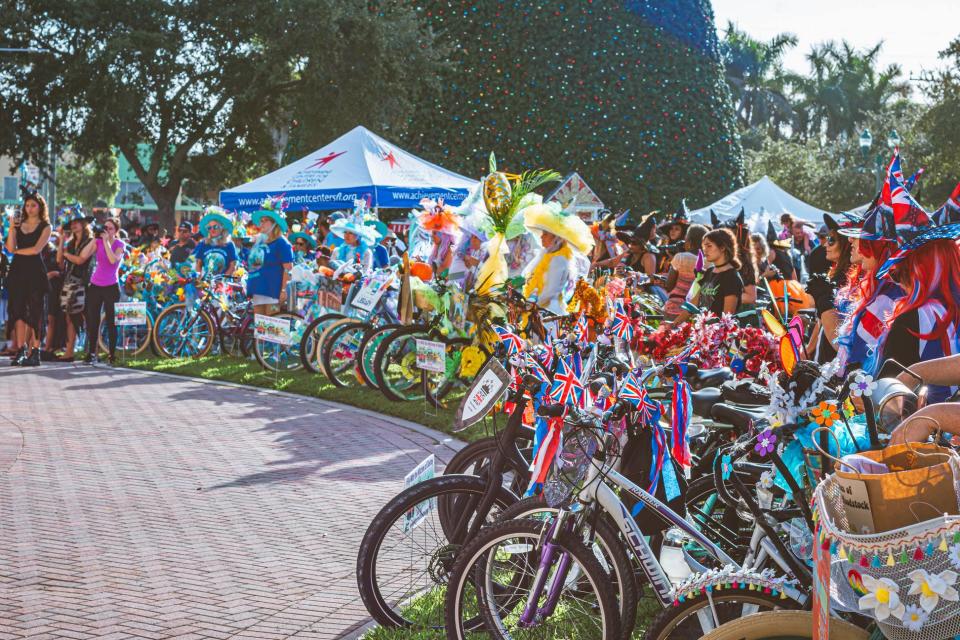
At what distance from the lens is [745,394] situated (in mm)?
4641

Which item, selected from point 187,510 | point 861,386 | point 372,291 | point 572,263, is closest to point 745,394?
point 861,386

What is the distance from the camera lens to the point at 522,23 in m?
26.4

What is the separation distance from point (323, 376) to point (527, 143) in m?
14.2

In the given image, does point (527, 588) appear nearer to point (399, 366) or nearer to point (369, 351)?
point (399, 366)

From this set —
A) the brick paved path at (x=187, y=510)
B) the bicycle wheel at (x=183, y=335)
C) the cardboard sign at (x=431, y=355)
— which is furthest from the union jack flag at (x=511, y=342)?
the bicycle wheel at (x=183, y=335)

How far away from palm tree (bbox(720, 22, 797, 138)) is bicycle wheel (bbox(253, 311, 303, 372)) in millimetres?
58813

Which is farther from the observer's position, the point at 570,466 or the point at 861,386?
the point at 570,466

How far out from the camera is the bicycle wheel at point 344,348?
12805mm

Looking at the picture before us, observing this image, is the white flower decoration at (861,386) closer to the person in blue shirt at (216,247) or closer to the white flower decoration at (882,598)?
the white flower decoration at (882,598)

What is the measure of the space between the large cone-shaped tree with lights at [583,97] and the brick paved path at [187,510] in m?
15.8

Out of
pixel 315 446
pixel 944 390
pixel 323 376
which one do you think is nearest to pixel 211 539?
pixel 315 446

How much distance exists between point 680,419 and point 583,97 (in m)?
23.3

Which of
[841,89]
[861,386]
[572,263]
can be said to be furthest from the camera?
[841,89]

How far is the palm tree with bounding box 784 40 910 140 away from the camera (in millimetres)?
68250
